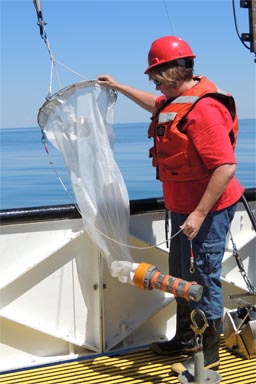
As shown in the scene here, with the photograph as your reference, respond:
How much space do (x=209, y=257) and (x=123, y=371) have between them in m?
0.77

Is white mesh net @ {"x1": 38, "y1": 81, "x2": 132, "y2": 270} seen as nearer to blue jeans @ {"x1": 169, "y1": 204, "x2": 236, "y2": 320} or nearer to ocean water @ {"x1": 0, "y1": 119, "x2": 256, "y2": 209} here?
blue jeans @ {"x1": 169, "y1": 204, "x2": 236, "y2": 320}

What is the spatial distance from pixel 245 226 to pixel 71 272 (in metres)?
1.12

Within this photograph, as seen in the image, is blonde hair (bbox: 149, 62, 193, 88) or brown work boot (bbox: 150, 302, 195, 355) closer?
blonde hair (bbox: 149, 62, 193, 88)

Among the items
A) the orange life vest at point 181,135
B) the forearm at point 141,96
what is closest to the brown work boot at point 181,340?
the orange life vest at point 181,135

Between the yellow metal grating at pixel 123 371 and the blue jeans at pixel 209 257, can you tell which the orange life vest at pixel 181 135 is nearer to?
the blue jeans at pixel 209 257

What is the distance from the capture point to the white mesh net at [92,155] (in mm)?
3090

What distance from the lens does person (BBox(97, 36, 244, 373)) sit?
262cm

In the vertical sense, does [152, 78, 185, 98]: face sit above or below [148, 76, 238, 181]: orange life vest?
above

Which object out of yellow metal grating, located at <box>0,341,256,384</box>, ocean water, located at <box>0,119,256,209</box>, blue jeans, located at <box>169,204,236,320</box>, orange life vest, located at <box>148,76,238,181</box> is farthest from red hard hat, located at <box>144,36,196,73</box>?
ocean water, located at <box>0,119,256,209</box>

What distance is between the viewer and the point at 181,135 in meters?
2.70

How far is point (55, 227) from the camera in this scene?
327cm

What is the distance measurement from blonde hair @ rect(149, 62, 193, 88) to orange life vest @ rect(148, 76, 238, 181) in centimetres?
7

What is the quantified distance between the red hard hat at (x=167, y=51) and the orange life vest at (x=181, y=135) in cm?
16

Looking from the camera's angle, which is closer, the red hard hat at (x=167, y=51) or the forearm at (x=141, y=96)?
the red hard hat at (x=167, y=51)
